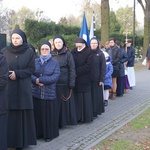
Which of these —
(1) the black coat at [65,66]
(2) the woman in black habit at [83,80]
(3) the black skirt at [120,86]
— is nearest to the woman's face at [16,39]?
(1) the black coat at [65,66]

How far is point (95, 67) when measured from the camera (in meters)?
8.23

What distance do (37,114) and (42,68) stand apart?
882 mm

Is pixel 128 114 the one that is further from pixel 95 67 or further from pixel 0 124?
pixel 0 124

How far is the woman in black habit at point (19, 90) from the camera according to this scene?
520 centimetres

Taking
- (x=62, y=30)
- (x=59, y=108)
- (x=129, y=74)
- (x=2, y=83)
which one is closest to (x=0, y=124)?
(x=2, y=83)

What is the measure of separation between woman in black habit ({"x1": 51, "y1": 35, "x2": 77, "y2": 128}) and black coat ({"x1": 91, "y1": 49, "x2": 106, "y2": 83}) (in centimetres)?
120

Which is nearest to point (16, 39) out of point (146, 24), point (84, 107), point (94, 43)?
point (84, 107)

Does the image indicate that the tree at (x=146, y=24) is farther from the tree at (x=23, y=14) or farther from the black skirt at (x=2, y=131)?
the tree at (x=23, y=14)

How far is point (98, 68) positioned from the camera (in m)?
8.30

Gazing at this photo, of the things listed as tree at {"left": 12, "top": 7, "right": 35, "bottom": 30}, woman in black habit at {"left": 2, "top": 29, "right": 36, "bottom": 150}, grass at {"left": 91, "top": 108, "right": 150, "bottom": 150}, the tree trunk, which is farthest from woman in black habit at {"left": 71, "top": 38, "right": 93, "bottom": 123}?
tree at {"left": 12, "top": 7, "right": 35, "bottom": 30}

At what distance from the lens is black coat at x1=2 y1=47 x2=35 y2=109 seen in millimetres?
5230

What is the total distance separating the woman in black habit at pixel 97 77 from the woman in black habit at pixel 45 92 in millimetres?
2084

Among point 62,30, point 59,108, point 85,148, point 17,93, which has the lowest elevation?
point 85,148

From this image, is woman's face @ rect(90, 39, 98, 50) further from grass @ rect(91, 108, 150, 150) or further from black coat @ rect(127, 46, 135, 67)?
black coat @ rect(127, 46, 135, 67)
